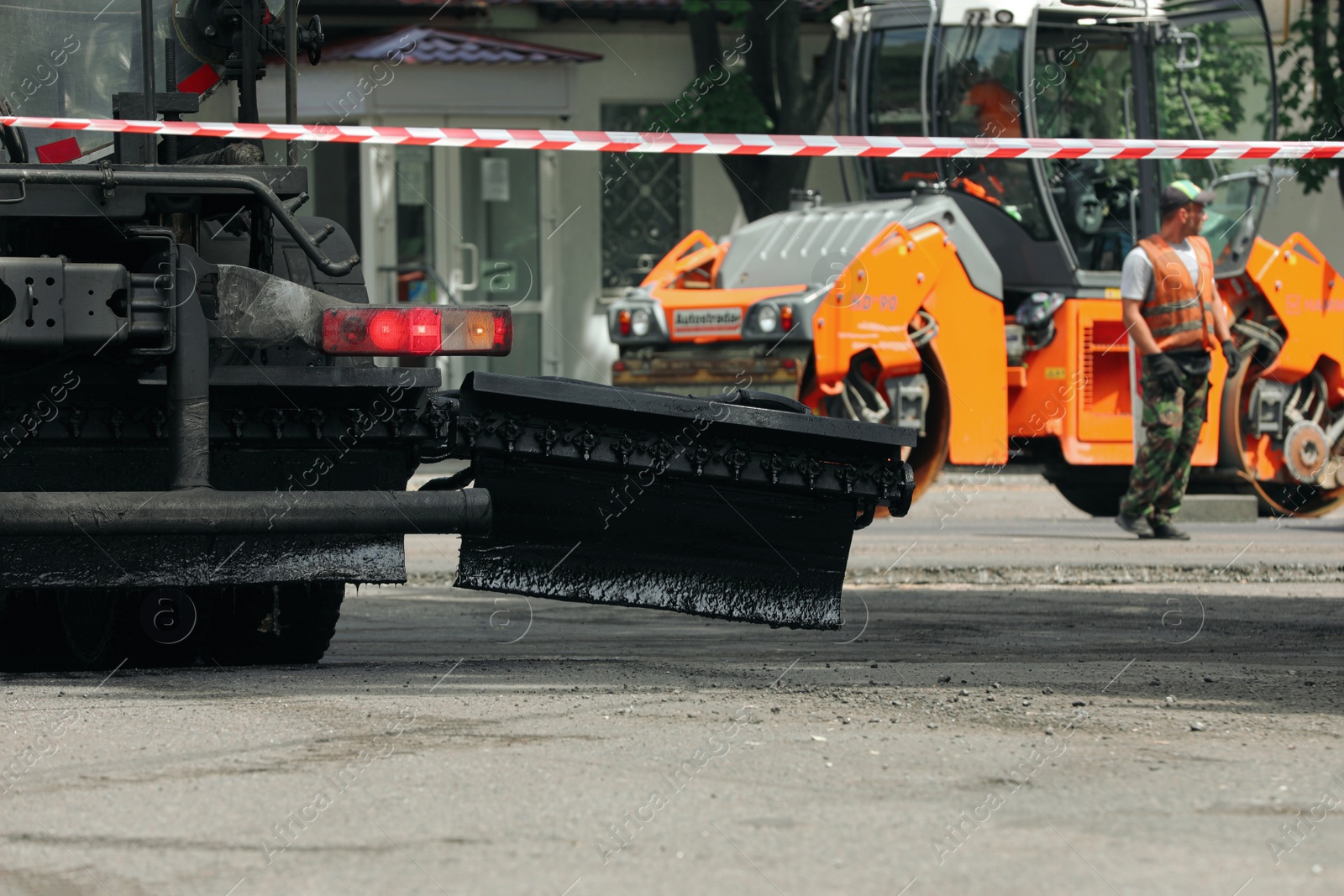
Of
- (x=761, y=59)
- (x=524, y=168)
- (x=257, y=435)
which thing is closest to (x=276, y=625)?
(x=257, y=435)

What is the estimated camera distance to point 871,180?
46.4 feet

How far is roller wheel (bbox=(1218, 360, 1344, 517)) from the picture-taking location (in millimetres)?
13656

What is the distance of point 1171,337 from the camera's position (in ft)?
38.6

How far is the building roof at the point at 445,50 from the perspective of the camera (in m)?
20.1

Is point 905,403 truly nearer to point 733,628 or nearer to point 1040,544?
point 1040,544

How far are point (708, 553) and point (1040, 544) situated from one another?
5636 millimetres

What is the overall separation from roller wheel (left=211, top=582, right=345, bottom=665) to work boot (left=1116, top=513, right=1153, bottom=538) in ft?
21.4

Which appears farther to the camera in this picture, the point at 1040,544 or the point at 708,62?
the point at 708,62

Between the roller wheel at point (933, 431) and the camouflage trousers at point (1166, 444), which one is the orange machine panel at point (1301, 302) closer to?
the camouflage trousers at point (1166, 444)

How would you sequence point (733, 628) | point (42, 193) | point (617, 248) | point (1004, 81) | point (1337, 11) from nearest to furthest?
point (42, 193)
point (733, 628)
point (1004, 81)
point (1337, 11)
point (617, 248)

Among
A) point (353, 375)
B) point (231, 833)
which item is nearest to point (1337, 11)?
point (353, 375)

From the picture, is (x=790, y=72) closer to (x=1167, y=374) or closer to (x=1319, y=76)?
(x=1319, y=76)

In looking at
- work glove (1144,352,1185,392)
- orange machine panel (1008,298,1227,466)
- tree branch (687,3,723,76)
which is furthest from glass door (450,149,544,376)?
work glove (1144,352,1185,392)

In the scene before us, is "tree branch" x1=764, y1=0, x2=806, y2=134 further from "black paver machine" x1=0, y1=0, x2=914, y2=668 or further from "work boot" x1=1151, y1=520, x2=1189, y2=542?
"black paver machine" x1=0, y1=0, x2=914, y2=668
